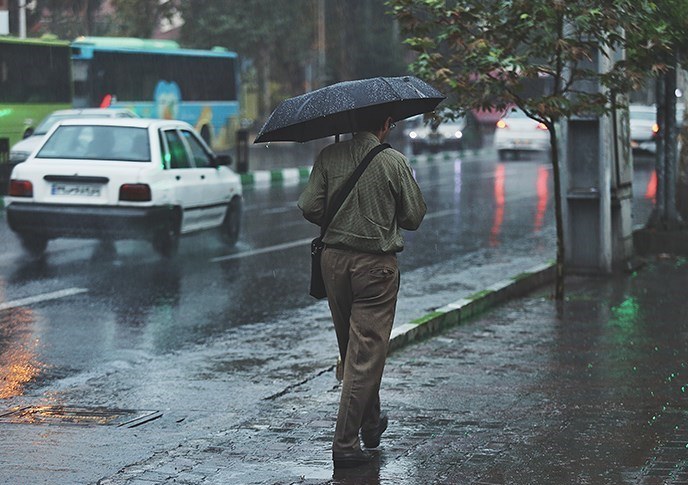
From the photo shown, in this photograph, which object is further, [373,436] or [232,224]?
[232,224]

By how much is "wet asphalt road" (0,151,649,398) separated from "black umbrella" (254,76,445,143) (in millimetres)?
2864

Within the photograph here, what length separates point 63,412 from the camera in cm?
755

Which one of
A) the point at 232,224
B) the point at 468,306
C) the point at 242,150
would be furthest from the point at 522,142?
the point at 468,306

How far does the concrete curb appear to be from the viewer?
9.61m

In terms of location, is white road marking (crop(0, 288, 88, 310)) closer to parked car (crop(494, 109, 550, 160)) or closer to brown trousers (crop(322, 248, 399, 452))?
brown trousers (crop(322, 248, 399, 452))

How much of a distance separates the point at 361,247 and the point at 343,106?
0.64 meters

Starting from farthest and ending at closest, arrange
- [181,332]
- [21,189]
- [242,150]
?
1. [242,150]
2. [21,189]
3. [181,332]

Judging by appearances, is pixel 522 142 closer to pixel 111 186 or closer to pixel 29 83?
pixel 29 83

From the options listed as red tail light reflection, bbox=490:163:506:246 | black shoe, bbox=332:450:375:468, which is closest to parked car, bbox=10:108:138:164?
red tail light reflection, bbox=490:163:506:246

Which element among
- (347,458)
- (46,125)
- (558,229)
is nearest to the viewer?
(347,458)

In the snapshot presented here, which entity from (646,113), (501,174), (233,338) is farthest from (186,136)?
(646,113)

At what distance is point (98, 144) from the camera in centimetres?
1469

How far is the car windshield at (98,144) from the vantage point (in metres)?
14.6

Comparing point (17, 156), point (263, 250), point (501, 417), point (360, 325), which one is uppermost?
point (17, 156)
